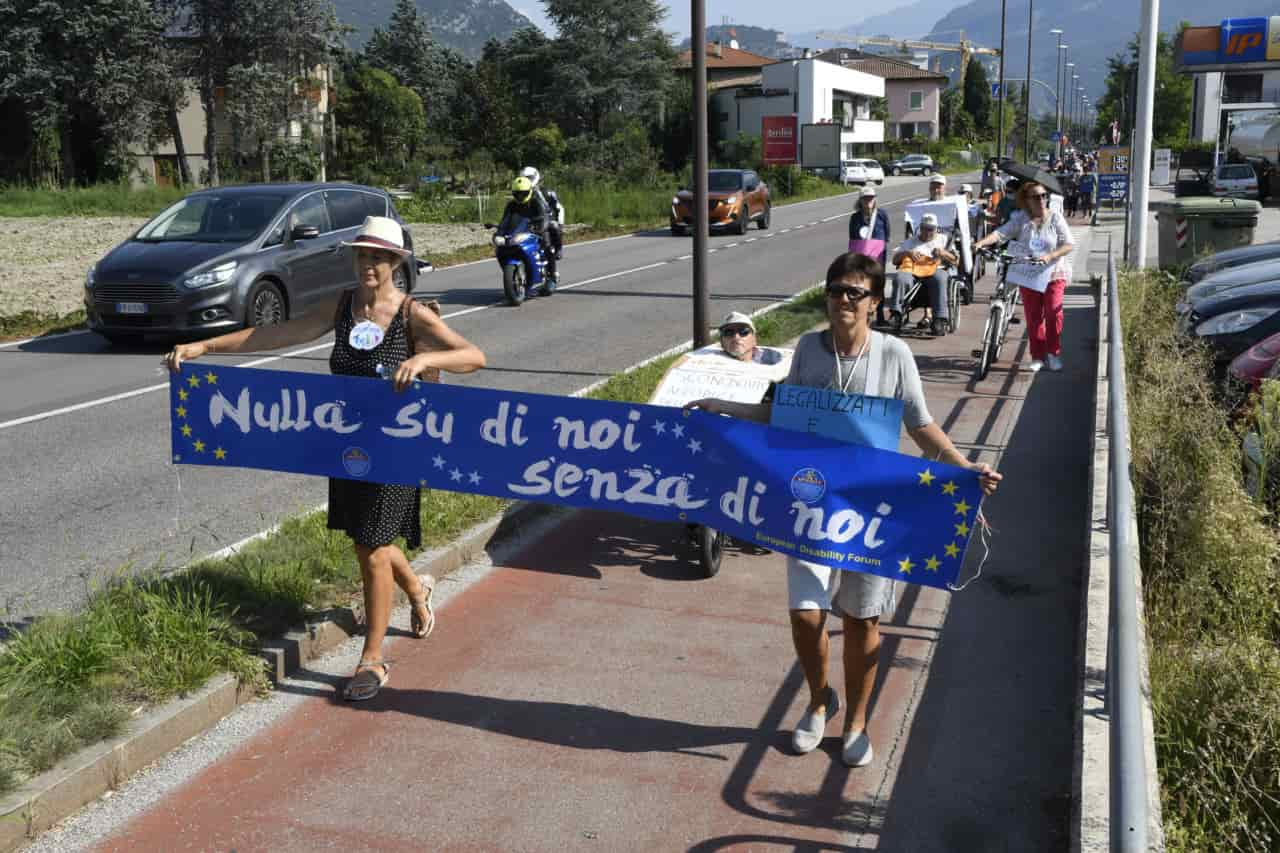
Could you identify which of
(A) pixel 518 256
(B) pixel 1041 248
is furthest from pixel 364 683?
(A) pixel 518 256

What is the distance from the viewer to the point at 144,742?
4.50m

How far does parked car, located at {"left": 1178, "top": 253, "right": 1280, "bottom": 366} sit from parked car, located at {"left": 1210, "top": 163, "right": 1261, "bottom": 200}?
37462 millimetres

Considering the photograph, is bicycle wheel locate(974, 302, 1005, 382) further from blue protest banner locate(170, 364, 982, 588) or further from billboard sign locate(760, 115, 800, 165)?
billboard sign locate(760, 115, 800, 165)

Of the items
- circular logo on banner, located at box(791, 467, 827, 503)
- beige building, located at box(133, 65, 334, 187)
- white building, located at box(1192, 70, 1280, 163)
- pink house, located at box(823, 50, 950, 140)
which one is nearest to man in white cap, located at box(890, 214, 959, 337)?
circular logo on banner, located at box(791, 467, 827, 503)

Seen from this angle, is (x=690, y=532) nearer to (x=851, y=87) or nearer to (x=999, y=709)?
(x=999, y=709)

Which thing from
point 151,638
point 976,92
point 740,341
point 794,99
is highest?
point 976,92

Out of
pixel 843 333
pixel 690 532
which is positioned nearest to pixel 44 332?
pixel 690 532

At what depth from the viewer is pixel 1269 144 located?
50.8 metres

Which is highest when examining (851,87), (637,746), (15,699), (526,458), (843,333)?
(851,87)

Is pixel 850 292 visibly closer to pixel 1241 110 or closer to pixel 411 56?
pixel 1241 110

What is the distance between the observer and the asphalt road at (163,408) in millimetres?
7047

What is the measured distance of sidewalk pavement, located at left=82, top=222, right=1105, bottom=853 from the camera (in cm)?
413

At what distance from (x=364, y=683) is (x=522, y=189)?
1299cm

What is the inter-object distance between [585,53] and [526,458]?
78.4m
